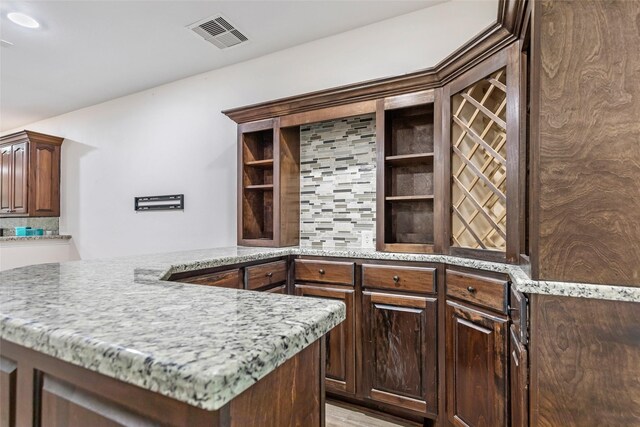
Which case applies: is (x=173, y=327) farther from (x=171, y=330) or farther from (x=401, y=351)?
(x=401, y=351)

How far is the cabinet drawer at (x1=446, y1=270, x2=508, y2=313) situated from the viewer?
158 centimetres

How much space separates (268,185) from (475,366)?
1874 mm

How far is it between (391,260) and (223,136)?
209 centimetres

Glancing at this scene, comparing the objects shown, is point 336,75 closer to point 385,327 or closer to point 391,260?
point 391,260

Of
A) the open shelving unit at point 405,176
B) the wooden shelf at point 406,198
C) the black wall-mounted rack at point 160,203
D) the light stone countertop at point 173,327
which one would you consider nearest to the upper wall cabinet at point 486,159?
the wooden shelf at point 406,198

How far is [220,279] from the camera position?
1.99 metres

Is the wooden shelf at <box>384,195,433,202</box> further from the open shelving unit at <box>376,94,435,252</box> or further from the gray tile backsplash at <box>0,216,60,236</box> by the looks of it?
the gray tile backsplash at <box>0,216,60,236</box>

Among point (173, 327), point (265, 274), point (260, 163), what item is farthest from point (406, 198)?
point (173, 327)

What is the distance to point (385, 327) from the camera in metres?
2.12

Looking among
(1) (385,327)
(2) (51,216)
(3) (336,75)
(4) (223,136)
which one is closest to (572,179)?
(1) (385,327)

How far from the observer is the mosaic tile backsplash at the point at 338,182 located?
267 centimetres

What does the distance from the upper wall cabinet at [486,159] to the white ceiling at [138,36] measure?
→ 975 mm

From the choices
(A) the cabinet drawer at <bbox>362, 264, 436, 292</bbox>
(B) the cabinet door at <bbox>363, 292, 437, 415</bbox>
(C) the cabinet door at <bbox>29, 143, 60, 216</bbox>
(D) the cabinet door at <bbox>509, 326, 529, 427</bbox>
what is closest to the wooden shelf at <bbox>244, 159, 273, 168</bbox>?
(A) the cabinet drawer at <bbox>362, 264, 436, 292</bbox>

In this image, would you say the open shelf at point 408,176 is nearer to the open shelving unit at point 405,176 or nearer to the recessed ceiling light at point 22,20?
the open shelving unit at point 405,176
